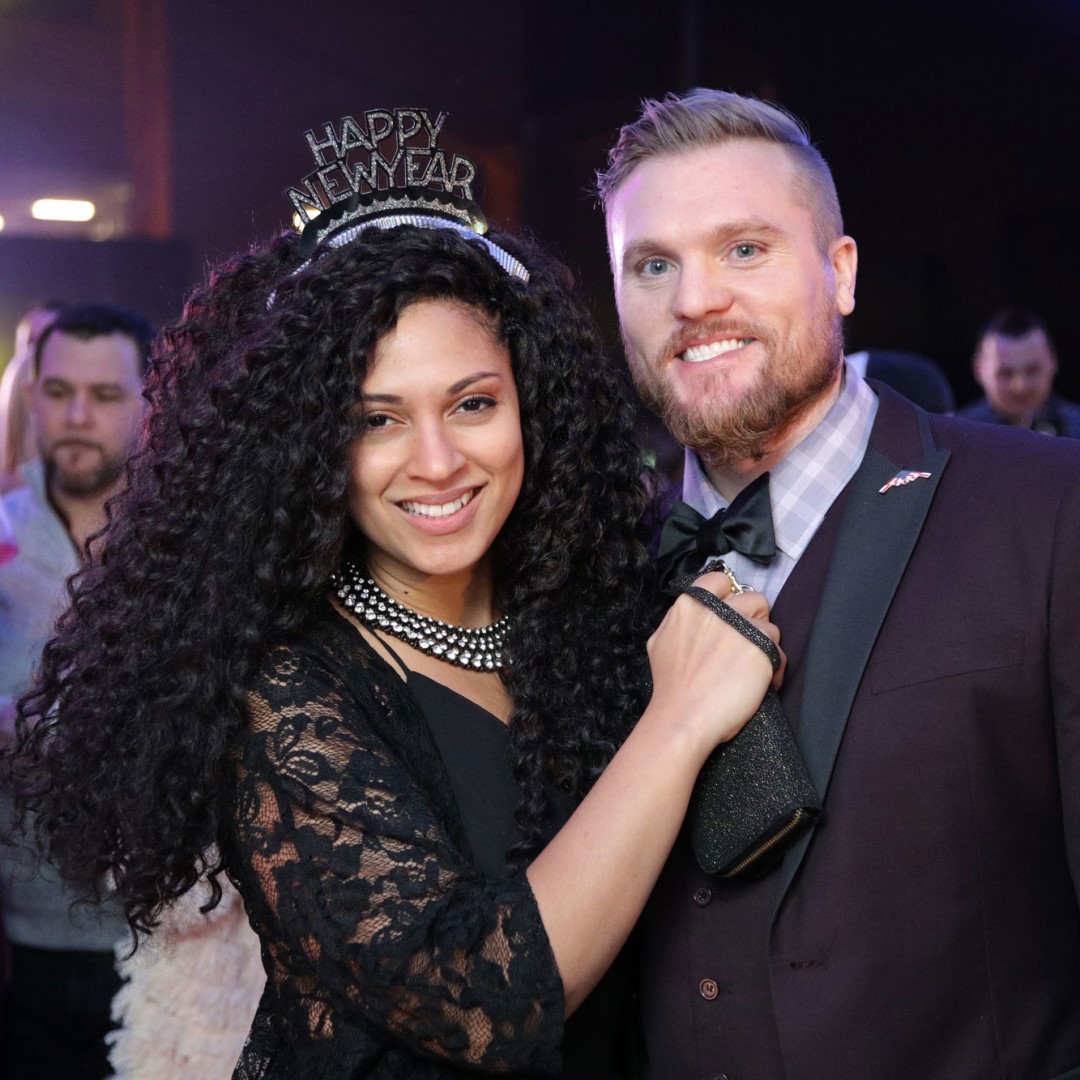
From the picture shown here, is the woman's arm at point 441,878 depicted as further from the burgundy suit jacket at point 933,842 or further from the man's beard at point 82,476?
the man's beard at point 82,476

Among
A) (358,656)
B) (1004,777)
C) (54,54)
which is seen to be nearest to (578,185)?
(54,54)

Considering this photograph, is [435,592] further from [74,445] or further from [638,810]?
[74,445]

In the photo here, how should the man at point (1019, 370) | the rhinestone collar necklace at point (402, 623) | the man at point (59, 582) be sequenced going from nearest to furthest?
the rhinestone collar necklace at point (402, 623)
the man at point (59, 582)
the man at point (1019, 370)

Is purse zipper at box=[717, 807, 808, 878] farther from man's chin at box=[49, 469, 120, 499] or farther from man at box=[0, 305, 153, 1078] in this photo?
man's chin at box=[49, 469, 120, 499]

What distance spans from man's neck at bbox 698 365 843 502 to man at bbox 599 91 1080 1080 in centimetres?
6

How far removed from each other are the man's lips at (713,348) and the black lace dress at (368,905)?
66cm

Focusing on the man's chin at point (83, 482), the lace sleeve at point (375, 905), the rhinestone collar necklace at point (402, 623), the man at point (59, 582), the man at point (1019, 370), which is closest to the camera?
the lace sleeve at point (375, 905)

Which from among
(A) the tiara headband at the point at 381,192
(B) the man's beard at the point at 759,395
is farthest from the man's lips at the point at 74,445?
(B) the man's beard at the point at 759,395

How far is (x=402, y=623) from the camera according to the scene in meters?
2.06

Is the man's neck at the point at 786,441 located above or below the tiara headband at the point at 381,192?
below

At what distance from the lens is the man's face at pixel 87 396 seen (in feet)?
11.5

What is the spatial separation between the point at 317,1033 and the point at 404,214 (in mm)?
1127

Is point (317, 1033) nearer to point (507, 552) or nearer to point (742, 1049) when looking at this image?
point (742, 1049)

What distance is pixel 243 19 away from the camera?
3.75 m
